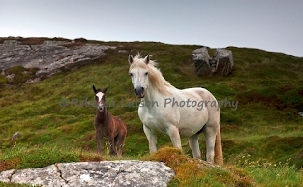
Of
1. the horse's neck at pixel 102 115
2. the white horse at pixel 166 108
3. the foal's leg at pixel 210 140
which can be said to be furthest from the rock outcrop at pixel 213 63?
the white horse at pixel 166 108

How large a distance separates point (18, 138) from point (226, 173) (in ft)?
101

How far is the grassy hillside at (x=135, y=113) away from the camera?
23.8m

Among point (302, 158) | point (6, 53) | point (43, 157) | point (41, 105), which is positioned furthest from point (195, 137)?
point (6, 53)

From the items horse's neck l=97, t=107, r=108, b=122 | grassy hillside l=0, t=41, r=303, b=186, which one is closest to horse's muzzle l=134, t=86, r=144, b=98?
grassy hillside l=0, t=41, r=303, b=186

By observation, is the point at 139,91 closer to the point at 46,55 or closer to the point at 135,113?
the point at 135,113

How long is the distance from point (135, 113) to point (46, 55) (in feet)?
140

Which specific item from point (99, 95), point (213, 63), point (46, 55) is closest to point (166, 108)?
point (99, 95)

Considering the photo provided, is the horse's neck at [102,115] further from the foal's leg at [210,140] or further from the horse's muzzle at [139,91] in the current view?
the horse's muzzle at [139,91]

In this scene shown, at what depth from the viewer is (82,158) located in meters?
10.2

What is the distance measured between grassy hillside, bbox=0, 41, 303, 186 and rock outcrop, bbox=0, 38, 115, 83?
3.31m

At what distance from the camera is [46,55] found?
78062 mm

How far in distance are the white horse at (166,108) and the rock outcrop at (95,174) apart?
3.57 m

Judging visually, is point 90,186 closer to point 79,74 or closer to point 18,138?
point 18,138

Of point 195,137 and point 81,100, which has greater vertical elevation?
point 195,137
